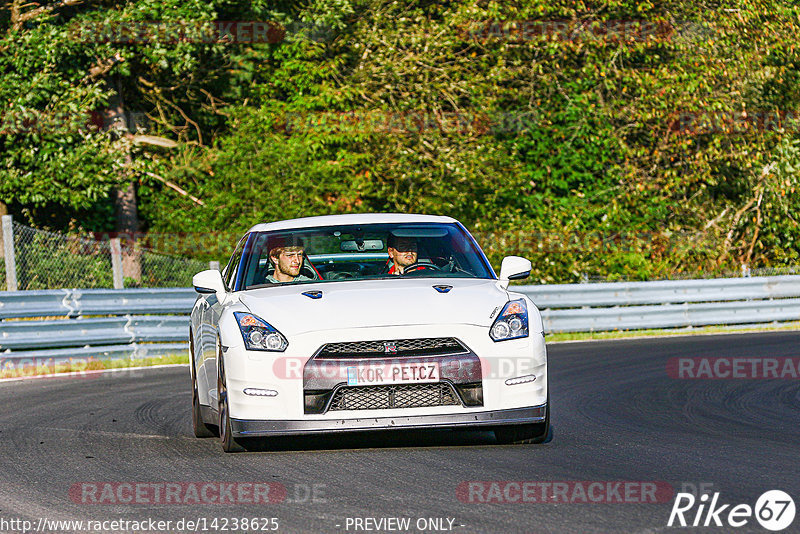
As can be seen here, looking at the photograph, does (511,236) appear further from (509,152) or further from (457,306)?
(457,306)

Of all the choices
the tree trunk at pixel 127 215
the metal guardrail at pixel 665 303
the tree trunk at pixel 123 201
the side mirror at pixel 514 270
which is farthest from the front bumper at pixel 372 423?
the tree trunk at pixel 127 215

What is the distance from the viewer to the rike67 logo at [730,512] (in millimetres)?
5406

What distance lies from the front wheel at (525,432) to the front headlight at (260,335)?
1409mm


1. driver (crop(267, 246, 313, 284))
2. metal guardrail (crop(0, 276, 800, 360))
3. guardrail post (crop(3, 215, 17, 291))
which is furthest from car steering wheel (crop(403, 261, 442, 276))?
guardrail post (crop(3, 215, 17, 291))

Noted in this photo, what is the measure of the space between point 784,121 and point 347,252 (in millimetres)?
25044

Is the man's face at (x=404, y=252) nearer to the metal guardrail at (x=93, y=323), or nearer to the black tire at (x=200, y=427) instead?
the black tire at (x=200, y=427)

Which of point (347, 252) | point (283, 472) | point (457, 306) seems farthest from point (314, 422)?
point (347, 252)

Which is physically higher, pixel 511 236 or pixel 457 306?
pixel 457 306

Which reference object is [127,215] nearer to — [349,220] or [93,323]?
[93,323]

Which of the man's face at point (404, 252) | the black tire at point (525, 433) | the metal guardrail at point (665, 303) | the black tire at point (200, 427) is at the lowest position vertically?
the metal guardrail at point (665, 303)

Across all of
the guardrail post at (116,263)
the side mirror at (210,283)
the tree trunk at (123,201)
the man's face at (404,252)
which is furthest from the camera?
the tree trunk at (123,201)

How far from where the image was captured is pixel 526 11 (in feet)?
96.5

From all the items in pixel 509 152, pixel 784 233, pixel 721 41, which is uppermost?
pixel 721 41

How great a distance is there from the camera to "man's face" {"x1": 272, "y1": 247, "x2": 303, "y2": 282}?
28.9 feet
